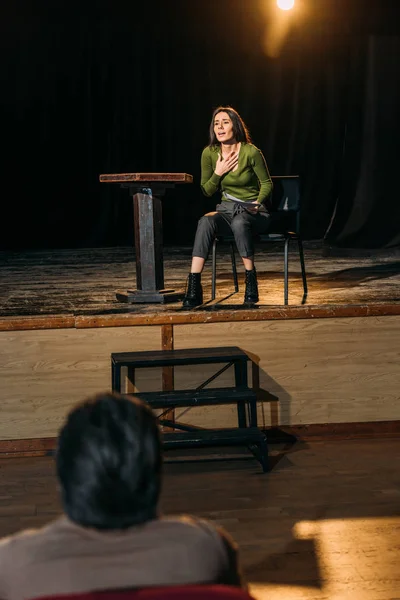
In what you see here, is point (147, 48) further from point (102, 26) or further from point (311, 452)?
point (311, 452)

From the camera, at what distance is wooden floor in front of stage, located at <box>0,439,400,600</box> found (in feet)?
7.88

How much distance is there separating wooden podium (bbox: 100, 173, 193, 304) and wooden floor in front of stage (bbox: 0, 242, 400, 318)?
0.11 metres

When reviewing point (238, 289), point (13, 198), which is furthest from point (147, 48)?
point (238, 289)

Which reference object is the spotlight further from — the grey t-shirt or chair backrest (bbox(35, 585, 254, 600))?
chair backrest (bbox(35, 585, 254, 600))

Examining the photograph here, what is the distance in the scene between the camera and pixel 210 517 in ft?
9.54

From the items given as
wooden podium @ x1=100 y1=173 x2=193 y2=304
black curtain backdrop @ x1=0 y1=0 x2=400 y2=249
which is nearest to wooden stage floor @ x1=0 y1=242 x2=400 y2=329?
wooden podium @ x1=100 y1=173 x2=193 y2=304

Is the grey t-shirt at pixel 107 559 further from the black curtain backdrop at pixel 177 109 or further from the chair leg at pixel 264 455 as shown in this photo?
the black curtain backdrop at pixel 177 109

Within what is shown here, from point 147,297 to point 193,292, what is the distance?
26 cm

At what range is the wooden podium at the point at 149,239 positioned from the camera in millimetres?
4242

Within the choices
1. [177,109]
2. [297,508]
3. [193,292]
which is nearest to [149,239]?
[193,292]

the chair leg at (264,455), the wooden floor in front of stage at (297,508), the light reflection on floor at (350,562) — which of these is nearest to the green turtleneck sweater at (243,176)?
the wooden floor in front of stage at (297,508)

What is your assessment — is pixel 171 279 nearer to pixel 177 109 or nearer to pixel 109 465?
pixel 177 109

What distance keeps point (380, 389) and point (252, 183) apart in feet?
4.00

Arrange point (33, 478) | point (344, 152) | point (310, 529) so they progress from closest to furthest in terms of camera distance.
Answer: point (310, 529)
point (33, 478)
point (344, 152)
